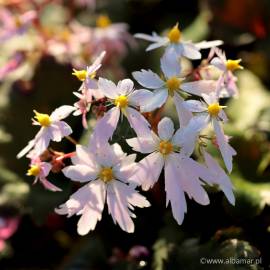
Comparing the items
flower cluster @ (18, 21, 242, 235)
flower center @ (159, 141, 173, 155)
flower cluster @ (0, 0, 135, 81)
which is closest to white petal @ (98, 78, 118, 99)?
flower cluster @ (18, 21, 242, 235)

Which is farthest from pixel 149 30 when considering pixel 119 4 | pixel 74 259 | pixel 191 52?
pixel 74 259

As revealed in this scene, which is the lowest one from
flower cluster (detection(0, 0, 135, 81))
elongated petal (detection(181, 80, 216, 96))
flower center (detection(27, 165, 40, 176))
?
flower cluster (detection(0, 0, 135, 81))

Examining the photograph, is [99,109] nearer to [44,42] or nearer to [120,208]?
[120,208]

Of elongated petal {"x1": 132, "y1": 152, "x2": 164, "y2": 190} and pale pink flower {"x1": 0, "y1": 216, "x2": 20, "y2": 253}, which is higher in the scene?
elongated petal {"x1": 132, "y1": 152, "x2": 164, "y2": 190}

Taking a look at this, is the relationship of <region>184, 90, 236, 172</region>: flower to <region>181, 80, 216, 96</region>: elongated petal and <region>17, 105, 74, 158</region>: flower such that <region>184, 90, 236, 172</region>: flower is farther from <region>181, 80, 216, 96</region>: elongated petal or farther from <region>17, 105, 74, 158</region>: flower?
<region>17, 105, 74, 158</region>: flower

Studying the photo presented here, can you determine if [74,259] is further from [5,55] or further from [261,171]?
[5,55]

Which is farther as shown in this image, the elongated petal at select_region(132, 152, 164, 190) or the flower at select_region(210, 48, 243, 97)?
the flower at select_region(210, 48, 243, 97)

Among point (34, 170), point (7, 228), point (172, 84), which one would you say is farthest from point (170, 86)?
point (7, 228)
